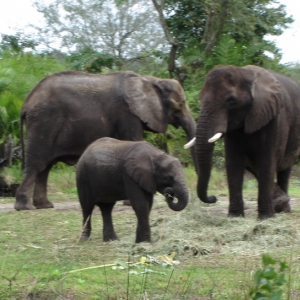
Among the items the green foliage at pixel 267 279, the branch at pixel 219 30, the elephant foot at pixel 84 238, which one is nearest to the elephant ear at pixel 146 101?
the elephant foot at pixel 84 238

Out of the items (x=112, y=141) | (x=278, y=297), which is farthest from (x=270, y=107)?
(x=278, y=297)

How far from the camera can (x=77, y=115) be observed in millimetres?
10703

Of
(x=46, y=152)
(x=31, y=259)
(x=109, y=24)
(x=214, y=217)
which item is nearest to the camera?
(x=31, y=259)

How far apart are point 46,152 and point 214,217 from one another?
3.25 metres

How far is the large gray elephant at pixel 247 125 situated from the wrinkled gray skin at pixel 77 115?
2.21 metres

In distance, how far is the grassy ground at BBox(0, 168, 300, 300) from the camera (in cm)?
521

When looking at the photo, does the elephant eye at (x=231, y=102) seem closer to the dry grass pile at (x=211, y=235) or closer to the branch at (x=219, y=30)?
the dry grass pile at (x=211, y=235)

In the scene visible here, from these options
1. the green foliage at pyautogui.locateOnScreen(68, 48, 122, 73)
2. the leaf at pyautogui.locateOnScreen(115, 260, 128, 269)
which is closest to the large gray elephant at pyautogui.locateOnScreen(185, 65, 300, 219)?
the leaf at pyautogui.locateOnScreen(115, 260, 128, 269)

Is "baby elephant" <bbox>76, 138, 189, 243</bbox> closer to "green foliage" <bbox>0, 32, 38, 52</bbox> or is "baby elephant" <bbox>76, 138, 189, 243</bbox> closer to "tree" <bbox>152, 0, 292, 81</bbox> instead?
"tree" <bbox>152, 0, 292, 81</bbox>

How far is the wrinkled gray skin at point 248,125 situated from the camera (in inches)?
329

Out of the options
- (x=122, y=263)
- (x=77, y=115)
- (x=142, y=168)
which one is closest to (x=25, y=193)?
(x=77, y=115)

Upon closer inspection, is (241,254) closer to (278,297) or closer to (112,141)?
(112,141)

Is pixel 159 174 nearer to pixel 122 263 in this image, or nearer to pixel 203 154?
pixel 122 263

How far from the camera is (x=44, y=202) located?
10.8 meters
